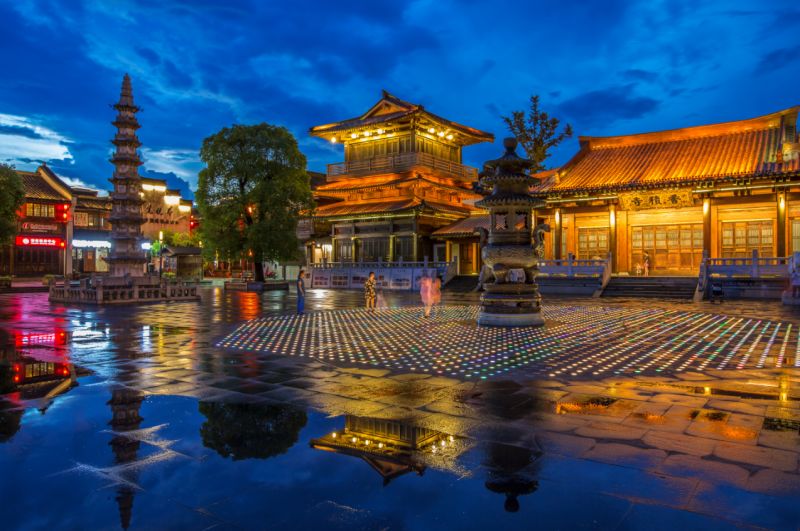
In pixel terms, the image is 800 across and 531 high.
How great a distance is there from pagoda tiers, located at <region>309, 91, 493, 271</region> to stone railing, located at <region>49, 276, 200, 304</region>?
16899 millimetres

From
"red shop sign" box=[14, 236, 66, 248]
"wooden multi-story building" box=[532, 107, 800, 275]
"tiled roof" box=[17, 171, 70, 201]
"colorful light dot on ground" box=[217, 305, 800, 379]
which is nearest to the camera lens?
"colorful light dot on ground" box=[217, 305, 800, 379]

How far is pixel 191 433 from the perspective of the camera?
494 centimetres

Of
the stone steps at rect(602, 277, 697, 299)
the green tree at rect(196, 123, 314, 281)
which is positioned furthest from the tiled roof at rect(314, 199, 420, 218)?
the stone steps at rect(602, 277, 697, 299)

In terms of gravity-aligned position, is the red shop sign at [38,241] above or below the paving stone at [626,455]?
above

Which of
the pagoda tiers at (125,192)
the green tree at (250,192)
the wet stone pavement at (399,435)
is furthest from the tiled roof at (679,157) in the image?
the pagoda tiers at (125,192)

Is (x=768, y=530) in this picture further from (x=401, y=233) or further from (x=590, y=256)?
(x=401, y=233)

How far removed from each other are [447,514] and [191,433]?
270cm

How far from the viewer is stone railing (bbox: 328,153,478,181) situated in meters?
39.9

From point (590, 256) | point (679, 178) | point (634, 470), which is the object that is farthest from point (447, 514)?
point (590, 256)

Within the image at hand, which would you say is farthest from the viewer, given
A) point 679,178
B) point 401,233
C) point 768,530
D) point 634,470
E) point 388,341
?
point 401,233

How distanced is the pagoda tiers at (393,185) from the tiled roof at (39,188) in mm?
25975

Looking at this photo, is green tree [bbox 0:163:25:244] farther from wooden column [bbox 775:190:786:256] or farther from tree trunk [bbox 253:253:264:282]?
wooden column [bbox 775:190:786:256]

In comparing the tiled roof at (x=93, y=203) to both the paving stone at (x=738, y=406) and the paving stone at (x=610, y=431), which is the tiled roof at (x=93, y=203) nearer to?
the paving stone at (x=610, y=431)

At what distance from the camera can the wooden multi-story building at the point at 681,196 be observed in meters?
26.4
